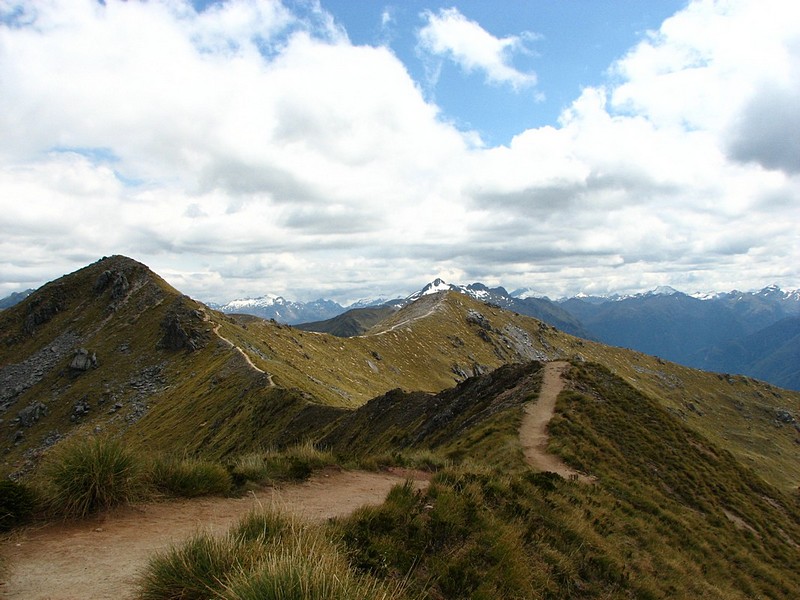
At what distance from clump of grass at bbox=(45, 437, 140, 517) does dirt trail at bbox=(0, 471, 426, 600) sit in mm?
387

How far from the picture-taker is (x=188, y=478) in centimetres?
1275

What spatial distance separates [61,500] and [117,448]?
151cm

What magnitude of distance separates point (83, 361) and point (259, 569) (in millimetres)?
138185

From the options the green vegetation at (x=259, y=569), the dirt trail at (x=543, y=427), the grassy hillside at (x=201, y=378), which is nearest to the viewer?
the green vegetation at (x=259, y=569)

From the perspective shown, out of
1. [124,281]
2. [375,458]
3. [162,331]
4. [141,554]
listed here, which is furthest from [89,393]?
[141,554]

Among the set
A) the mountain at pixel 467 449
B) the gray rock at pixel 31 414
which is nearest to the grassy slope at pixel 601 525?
the mountain at pixel 467 449

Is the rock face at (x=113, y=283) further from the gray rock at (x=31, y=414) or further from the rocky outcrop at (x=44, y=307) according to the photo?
the gray rock at (x=31, y=414)

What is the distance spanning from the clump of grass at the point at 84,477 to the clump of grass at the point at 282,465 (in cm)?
384

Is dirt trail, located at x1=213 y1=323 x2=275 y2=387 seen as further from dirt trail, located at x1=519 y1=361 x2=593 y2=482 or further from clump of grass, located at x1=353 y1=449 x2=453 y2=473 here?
clump of grass, located at x1=353 y1=449 x2=453 y2=473

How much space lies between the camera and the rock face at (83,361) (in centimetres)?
11519

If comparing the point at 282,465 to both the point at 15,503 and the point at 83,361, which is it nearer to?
the point at 15,503

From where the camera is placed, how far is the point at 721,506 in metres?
28.4

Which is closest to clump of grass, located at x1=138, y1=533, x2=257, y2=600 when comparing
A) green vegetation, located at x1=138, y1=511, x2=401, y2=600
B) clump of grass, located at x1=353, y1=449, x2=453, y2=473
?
green vegetation, located at x1=138, y1=511, x2=401, y2=600

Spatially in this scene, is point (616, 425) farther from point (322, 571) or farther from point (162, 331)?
point (162, 331)
